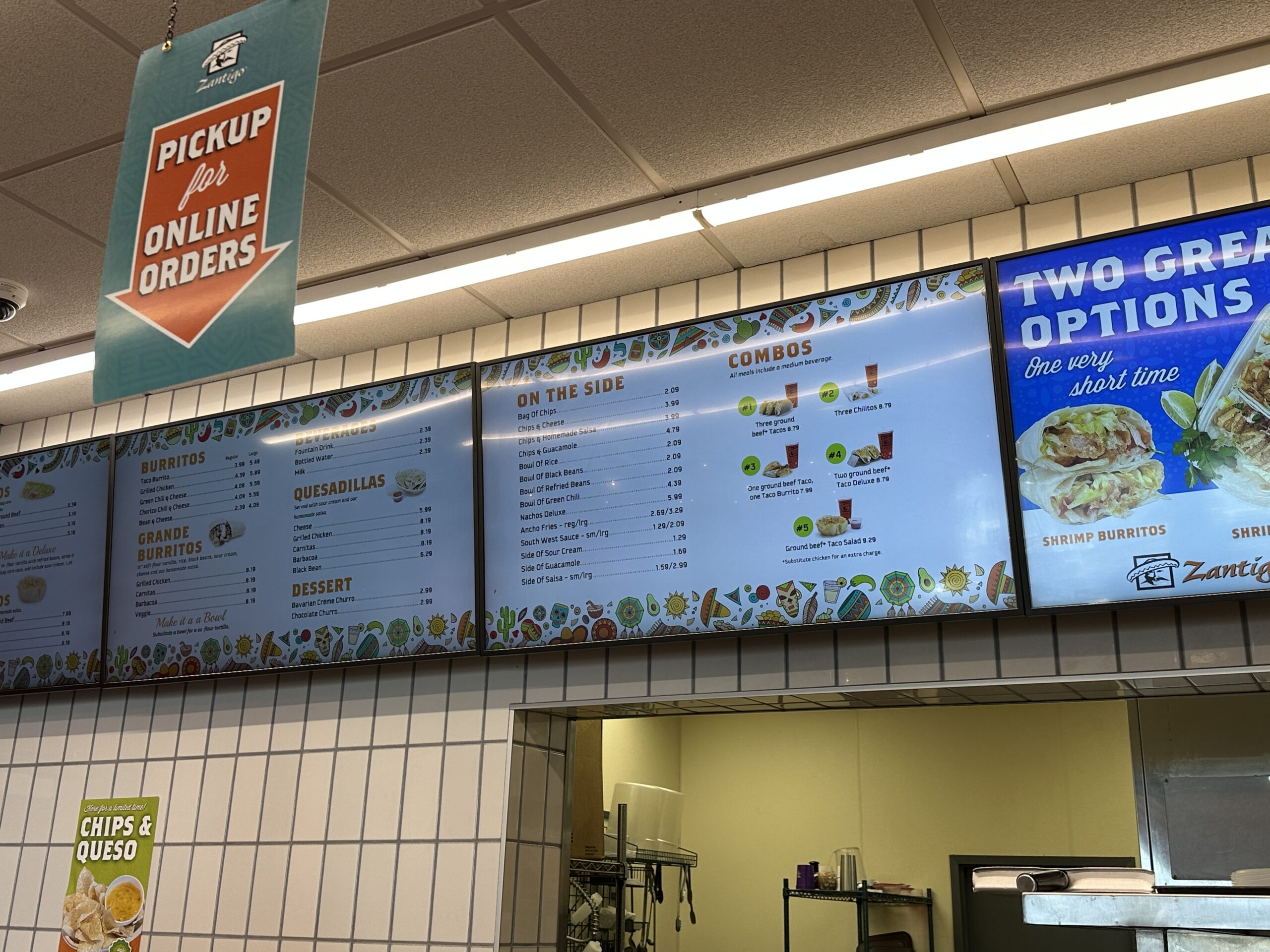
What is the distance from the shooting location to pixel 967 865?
6266 mm

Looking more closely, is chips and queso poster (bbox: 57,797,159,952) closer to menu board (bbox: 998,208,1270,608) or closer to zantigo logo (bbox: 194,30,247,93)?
zantigo logo (bbox: 194,30,247,93)

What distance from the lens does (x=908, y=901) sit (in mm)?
6145

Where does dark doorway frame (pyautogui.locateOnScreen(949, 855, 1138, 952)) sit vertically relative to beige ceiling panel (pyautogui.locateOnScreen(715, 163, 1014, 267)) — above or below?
below

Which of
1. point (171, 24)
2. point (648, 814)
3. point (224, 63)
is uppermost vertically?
point (171, 24)

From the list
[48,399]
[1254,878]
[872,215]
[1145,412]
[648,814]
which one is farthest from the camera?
[648,814]

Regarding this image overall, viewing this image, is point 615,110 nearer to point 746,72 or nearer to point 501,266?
point 746,72

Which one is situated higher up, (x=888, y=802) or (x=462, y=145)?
(x=462, y=145)

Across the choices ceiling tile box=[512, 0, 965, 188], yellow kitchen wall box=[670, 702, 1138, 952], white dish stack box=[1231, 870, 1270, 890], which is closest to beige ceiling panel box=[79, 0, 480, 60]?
ceiling tile box=[512, 0, 965, 188]

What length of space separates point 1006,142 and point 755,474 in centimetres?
105

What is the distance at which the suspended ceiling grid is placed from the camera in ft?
8.57

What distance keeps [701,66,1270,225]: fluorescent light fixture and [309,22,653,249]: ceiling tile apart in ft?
1.09

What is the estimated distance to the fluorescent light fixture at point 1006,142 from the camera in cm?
272

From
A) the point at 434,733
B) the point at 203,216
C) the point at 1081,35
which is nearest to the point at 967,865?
the point at 434,733

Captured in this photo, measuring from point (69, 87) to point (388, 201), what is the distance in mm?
835
